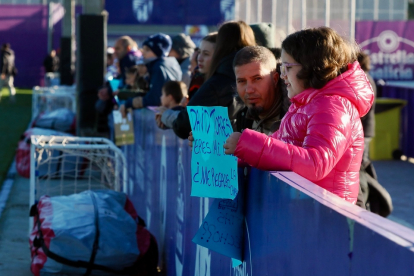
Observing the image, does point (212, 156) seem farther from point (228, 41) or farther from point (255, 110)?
point (228, 41)

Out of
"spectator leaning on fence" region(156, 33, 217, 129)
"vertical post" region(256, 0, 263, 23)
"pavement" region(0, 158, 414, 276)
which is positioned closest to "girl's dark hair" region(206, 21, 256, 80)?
"spectator leaning on fence" region(156, 33, 217, 129)

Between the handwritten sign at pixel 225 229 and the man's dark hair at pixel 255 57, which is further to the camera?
the man's dark hair at pixel 255 57

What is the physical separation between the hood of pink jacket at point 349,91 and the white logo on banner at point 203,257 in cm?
106

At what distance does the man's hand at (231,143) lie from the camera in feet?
8.61

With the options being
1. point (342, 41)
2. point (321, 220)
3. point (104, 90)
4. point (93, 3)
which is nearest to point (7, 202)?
point (104, 90)

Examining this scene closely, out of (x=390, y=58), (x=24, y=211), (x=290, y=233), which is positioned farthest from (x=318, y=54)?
(x=390, y=58)

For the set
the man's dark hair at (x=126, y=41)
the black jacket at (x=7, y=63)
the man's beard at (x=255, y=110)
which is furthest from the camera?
the black jacket at (x=7, y=63)

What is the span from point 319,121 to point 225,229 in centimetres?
66

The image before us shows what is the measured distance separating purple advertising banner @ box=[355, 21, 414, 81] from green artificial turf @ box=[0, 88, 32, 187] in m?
11.3

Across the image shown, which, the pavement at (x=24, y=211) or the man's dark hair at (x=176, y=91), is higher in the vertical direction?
the man's dark hair at (x=176, y=91)

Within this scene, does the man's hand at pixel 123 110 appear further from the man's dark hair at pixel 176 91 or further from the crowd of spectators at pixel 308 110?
the crowd of spectators at pixel 308 110

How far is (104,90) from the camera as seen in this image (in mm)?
9688

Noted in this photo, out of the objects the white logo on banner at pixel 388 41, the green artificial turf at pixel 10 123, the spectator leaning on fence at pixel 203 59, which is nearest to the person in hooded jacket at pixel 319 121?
the spectator leaning on fence at pixel 203 59

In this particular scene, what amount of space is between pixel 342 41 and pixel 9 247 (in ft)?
15.5
